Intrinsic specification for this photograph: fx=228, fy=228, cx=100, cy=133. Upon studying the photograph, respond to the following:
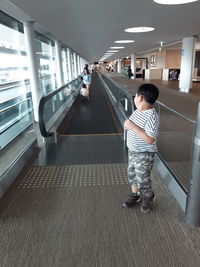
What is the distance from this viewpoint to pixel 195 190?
2379mm

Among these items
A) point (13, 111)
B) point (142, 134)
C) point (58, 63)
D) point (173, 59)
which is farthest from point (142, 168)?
point (173, 59)

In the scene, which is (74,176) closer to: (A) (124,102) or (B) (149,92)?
(B) (149,92)

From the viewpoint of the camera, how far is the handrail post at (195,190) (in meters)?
2.30

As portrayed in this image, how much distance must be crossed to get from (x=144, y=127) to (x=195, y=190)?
0.84 m

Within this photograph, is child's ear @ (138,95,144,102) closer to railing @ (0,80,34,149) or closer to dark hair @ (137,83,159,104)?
dark hair @ (137,83,159,104)

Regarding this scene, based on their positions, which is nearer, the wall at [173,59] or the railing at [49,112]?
the railing at [49,112]

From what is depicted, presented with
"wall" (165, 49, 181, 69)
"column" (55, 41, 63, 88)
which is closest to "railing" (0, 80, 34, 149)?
"column" (55, 41, 63, 88)

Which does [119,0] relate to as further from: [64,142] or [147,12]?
[64,142]

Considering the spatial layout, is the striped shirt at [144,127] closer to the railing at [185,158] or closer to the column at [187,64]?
the railing at [185,158]

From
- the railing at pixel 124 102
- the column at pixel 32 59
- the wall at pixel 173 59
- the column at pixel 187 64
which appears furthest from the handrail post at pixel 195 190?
the wall at pixel 173 59

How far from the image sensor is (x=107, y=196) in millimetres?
3117

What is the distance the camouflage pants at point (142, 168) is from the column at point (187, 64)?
540 inches

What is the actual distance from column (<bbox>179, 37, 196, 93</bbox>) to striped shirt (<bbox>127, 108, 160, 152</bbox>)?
13.7m

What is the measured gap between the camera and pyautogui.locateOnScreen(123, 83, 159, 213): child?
2.35m
